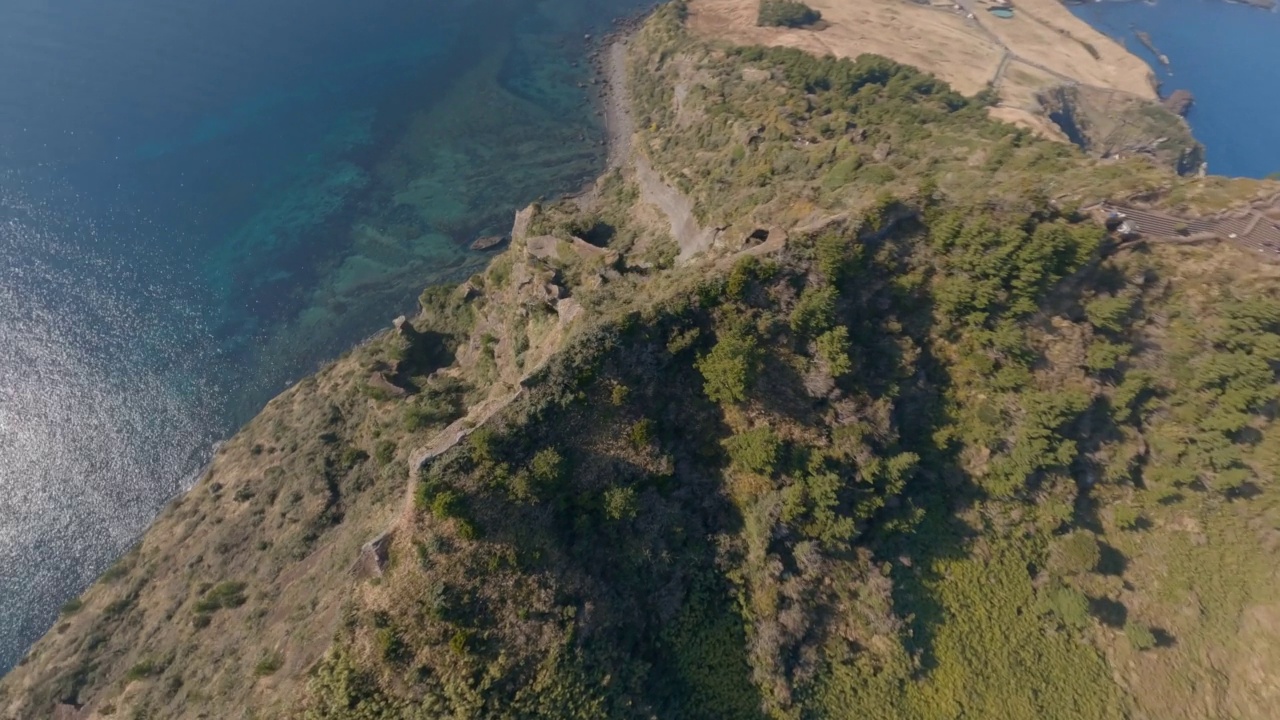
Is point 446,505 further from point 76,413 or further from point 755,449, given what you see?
point 76,413

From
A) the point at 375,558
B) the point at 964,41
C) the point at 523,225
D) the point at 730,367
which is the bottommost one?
the point at 523,225

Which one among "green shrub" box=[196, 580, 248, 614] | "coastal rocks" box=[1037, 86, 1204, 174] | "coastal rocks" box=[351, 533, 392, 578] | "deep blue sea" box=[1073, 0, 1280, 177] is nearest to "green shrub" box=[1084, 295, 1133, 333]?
"coastal rocks" box=[351, 533, 392, 578]

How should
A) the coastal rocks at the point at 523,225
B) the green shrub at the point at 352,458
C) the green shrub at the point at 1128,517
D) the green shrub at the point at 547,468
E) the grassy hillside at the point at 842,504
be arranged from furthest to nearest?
the coastal rocks at the point at 523,225 → the green shrub at the point at 352,458 → the green shrub at the point at 1128,517 → the green shrub at the point at 547,468 → the grassy hillside at the point at 842,504

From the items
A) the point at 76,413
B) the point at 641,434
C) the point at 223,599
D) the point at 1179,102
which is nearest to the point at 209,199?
the point at 76,413

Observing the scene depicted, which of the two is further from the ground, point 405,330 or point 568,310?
point 568,310

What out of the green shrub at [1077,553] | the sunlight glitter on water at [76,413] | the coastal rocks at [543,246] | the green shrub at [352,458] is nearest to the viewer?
the green shrub at [1077,553]

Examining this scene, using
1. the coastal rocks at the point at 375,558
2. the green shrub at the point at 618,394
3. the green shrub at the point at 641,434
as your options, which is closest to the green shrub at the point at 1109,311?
the green shrub at the point at 641,434

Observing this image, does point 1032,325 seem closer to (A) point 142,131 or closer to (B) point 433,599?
(B) point 433,599

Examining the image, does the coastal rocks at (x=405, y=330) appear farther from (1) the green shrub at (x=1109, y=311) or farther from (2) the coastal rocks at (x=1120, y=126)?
(2) the coastal rocks at (x=1120, y=126)
